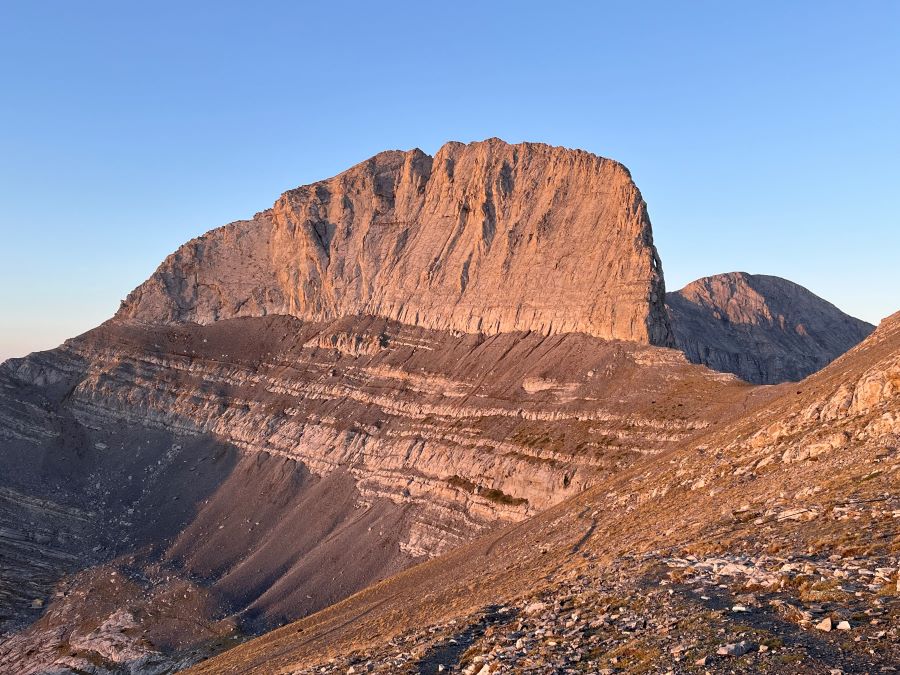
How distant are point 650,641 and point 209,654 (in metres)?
65.7

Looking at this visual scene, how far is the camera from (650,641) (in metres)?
17.8

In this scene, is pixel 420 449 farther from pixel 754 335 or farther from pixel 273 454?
pixel 754 335

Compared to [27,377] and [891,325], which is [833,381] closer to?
[891,325]

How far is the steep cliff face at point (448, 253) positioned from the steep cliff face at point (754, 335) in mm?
62636

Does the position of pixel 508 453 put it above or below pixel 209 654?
above

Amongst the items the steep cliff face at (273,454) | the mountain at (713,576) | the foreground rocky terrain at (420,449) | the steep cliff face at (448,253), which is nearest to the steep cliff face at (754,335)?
the foreground rocky terrain at (420,449)

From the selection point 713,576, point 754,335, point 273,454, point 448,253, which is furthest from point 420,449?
point 754,335

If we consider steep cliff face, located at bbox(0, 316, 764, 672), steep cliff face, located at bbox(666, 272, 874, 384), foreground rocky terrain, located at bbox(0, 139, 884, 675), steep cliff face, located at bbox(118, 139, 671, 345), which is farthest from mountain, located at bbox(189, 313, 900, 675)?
steep cliff face, located at bbox(666, 272, 874, 384)


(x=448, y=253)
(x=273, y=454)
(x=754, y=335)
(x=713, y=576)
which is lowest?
(x=273, y=454)

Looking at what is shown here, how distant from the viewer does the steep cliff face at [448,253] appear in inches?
3999

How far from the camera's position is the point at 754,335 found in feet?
609

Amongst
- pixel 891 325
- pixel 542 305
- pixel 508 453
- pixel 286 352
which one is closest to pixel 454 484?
pixel 508 453

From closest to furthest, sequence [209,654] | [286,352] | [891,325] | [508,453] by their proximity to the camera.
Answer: [891,325]
[209,654]
[508,453]
[286,352]

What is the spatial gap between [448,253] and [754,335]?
300 ft
